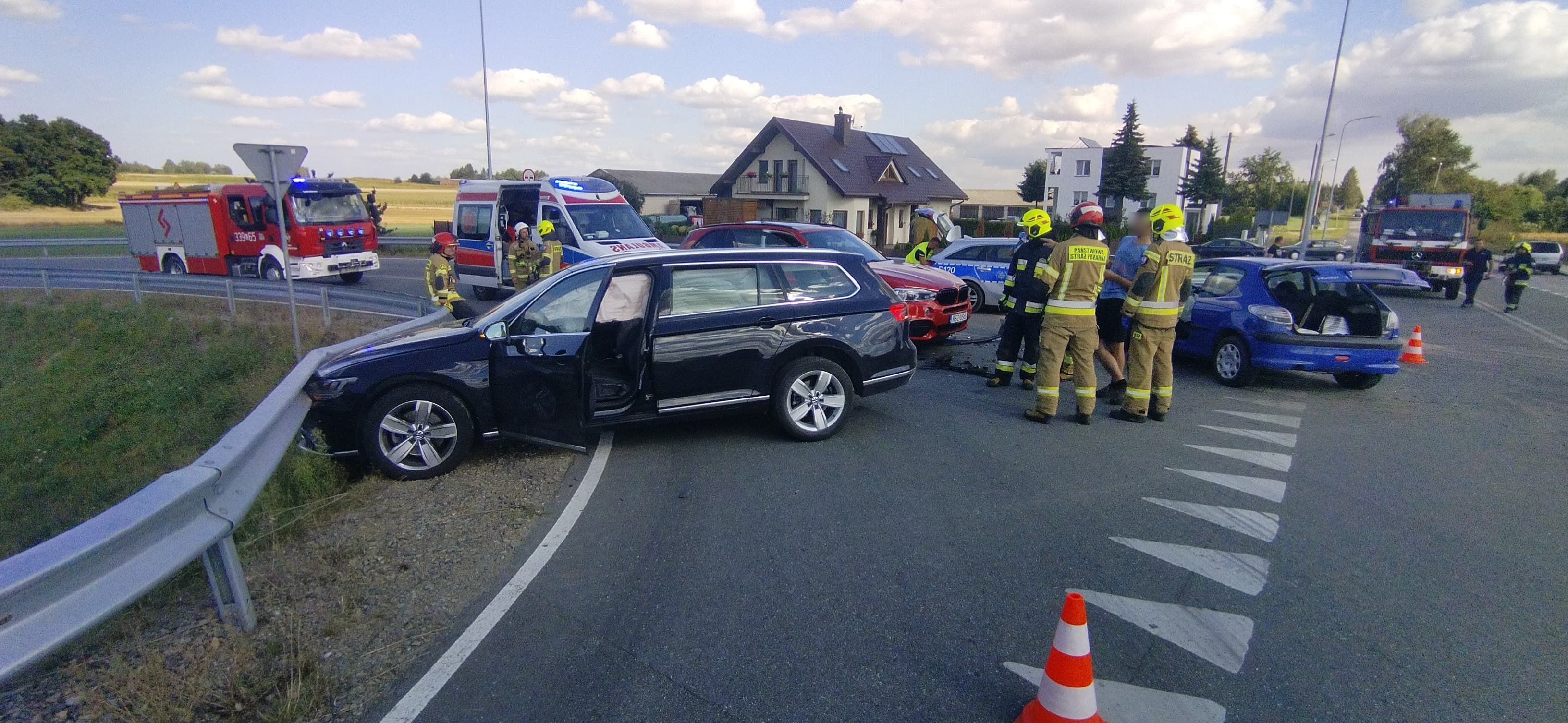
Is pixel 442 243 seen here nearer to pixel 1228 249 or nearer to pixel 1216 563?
pixel 1216 563

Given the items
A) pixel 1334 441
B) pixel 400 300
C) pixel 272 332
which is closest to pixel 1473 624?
pixel 1334 441

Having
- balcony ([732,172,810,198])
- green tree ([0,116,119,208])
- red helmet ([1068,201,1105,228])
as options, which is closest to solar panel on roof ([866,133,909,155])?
balcony ([732,172,810,198])

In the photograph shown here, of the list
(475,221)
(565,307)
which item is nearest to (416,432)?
(565,307)

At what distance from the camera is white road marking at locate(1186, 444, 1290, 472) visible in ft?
21.0

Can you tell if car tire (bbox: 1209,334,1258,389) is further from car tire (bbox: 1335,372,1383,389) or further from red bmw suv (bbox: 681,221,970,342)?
red bmw suv (bbox: 681,221,970,342)

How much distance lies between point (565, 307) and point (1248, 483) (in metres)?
5.17

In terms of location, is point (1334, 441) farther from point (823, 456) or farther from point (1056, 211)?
point (1056, 211)

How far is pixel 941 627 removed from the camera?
3.83 metres

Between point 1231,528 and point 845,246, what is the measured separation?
8286mm

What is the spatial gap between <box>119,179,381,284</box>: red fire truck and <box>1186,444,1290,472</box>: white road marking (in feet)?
65.6

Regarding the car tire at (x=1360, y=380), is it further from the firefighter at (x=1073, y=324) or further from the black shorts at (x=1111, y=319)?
the firefighter at (x=1073, y=324)

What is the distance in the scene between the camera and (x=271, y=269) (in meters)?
20.7

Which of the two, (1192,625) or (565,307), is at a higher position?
(565,307)

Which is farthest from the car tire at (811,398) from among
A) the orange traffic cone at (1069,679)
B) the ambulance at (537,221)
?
the ambulance at (537,221)
